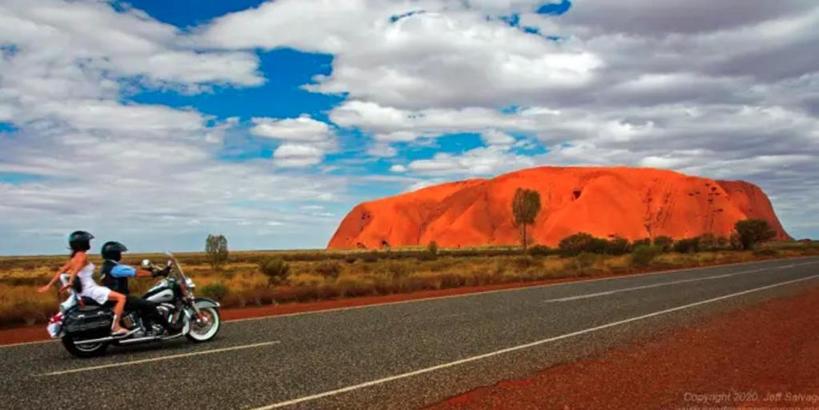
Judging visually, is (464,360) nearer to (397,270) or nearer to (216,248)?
(397,270)

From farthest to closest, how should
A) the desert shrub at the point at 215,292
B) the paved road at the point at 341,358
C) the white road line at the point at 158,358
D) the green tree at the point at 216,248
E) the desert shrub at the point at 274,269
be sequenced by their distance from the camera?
the green tree at the point at 216,248
the desert shrub at the point at 274,269
the desert shrub at the point at 215,292
the white road line at the point at 158,358
the paved road at the point at 341,358

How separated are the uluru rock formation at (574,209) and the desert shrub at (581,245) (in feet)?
135

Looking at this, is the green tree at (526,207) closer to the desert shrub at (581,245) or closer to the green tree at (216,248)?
the desert shrub at (581,245)

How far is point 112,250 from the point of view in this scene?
9.83 meters

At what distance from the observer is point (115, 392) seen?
6953 mm

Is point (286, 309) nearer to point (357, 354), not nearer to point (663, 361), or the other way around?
point (357, 354)

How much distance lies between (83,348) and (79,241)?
5.32 feet

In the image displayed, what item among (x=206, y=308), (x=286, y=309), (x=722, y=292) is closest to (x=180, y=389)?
(x=206, y=308)

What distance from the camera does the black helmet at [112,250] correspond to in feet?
32.0

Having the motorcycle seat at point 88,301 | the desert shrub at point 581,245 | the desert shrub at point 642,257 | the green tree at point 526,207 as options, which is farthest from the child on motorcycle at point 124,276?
the green tree at point 526,207

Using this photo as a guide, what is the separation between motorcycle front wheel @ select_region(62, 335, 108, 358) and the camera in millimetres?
9203

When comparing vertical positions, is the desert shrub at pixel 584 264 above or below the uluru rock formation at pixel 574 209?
below

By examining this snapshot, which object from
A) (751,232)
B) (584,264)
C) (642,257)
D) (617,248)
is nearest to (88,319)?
(584,264)

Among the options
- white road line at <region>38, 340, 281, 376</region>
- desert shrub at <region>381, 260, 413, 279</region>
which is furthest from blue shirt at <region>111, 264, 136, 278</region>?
desert shrub at <region>381, 260, 413, 279</region>
